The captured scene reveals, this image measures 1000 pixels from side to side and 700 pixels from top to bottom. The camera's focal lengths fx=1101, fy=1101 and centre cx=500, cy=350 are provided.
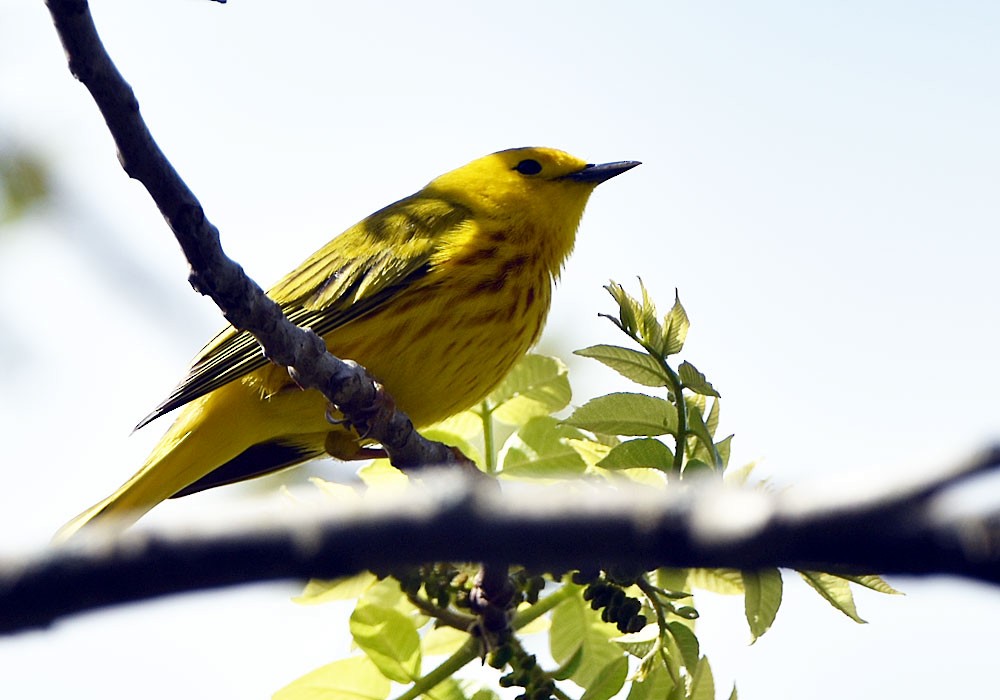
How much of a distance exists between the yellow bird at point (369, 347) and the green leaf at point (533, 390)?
50cm

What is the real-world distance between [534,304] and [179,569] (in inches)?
157

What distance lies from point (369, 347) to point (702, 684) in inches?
91.2

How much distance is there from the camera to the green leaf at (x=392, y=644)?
2.94m

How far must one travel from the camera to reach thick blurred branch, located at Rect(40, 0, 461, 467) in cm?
221

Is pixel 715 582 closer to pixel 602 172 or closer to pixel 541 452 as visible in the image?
pixel 541 452

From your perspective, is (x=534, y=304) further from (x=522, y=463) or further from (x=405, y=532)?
(x=405, y=532)

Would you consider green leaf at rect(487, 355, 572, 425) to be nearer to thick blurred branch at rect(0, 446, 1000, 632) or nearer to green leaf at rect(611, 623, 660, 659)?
green leaf at rect(611, 623, 660, 659)

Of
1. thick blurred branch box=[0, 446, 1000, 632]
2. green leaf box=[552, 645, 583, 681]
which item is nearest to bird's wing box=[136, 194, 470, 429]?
green leaf box=[552, 645, 583, 681]

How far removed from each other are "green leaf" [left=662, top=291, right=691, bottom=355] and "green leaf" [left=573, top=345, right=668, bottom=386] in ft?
0.18

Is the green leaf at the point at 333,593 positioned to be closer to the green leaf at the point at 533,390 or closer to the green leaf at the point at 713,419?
the green leaf at the point at 533,390

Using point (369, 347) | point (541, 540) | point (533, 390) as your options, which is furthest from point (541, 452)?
point (541, 540)

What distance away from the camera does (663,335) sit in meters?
2.84

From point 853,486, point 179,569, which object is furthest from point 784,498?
point 179,569

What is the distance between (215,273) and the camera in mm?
2812
